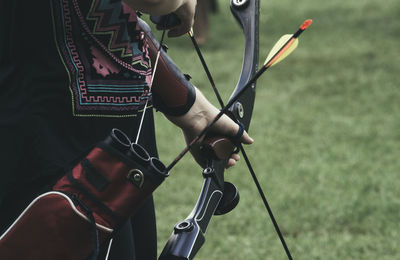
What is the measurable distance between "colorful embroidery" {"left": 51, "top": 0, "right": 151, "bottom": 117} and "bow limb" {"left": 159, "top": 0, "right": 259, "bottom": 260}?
10.2 inches

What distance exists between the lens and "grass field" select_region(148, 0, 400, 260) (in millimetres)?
3041

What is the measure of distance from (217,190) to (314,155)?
2.76 metres

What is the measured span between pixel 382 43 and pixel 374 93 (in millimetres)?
1977

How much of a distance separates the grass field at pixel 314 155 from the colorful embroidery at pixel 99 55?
72.1 inches

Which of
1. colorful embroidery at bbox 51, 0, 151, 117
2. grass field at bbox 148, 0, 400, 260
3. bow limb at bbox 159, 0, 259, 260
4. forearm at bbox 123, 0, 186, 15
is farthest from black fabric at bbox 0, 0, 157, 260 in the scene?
grass field at bbox 148, 0, 400, 260

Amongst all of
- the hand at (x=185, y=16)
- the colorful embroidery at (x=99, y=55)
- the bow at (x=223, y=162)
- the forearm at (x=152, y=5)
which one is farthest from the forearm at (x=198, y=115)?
the forearm at (x=152, y=5)

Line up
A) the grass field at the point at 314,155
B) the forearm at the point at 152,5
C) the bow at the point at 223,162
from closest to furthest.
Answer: the forearm at the point at 152,5
the bow at the point at 223,162
the grass field at the point at 314,155

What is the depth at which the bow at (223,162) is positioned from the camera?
119 centimetres

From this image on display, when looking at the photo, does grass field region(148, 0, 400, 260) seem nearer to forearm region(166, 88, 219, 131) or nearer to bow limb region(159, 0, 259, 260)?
bow limb region(159, 0, 259, 260)

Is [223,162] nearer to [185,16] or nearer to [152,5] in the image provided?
[185,16]

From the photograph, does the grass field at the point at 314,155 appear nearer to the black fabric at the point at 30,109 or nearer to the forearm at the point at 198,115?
the forearm at the point at 198,115

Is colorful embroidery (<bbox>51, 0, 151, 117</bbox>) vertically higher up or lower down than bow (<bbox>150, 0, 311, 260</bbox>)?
higher up

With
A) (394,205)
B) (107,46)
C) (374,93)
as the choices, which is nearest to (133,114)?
(107,46)

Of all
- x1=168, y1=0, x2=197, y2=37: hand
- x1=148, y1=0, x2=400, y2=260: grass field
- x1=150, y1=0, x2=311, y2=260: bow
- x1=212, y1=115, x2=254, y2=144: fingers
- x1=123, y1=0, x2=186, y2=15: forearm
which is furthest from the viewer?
x1=148, y1=0, x2=400, y2=260: grass field
